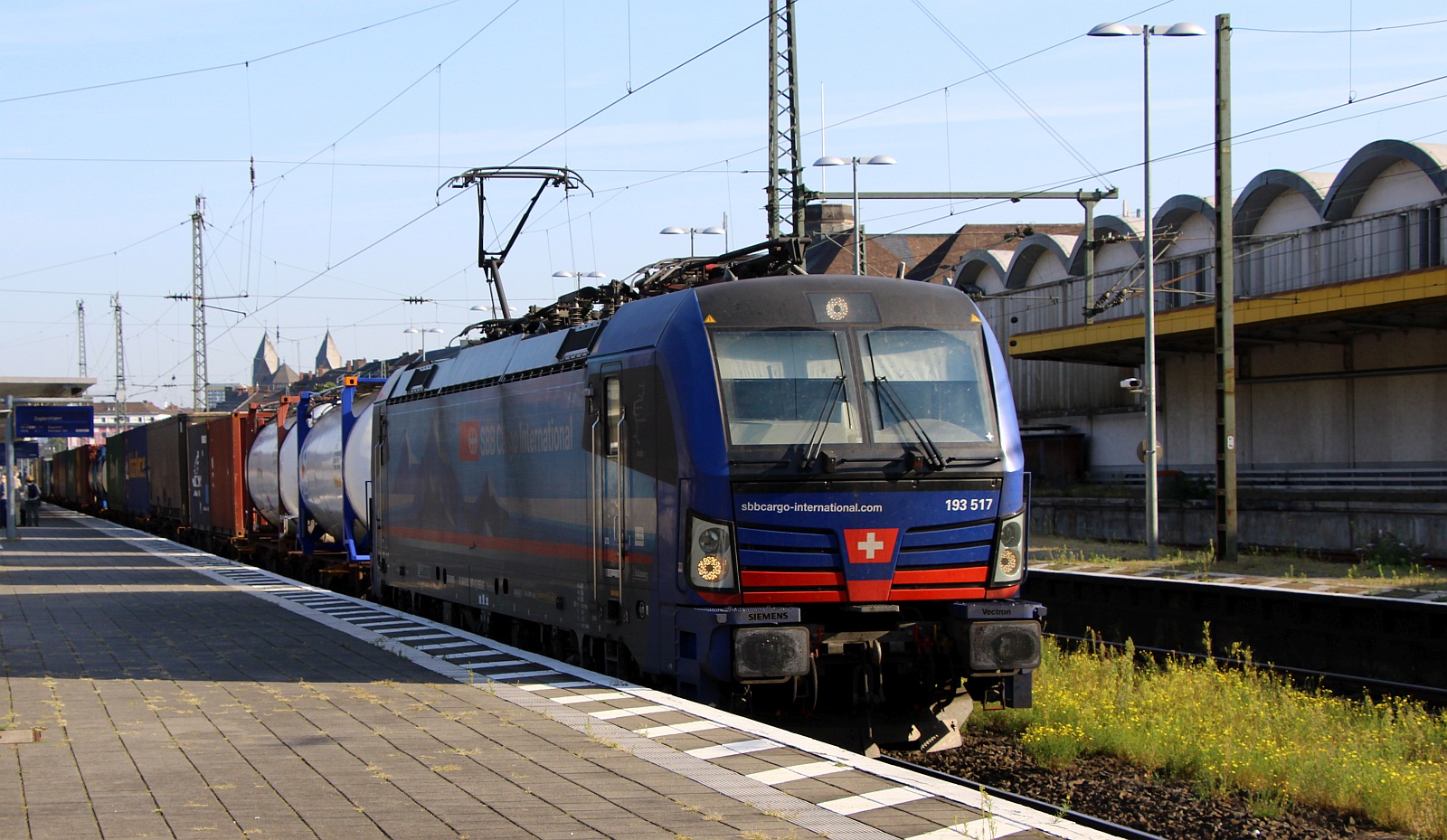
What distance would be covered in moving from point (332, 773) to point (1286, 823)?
5677 millimetres

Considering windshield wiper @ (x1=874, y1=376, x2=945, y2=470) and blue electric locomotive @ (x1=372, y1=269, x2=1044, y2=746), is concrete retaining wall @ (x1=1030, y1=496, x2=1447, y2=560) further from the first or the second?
windshield wiper @ (x1=874, y1=376, x2=945, y2=470)

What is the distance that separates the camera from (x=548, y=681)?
1116cm

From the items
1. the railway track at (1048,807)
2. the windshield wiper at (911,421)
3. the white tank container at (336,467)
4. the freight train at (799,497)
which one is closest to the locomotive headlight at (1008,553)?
the freight train at (799,497)

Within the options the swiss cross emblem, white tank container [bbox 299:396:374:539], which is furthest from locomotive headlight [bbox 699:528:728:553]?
white tank container [bbox 299:396:374:539]

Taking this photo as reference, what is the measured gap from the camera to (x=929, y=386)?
10375 mm

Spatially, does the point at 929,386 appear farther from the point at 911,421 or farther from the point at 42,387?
the point at 42,387

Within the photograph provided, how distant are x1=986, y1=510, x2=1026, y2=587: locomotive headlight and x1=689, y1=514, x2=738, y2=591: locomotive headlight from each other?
1909 millimetres

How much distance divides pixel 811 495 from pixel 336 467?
15100 millimetres

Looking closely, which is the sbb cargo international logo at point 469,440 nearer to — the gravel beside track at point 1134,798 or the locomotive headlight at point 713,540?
the locomotive headlight at point 713,540

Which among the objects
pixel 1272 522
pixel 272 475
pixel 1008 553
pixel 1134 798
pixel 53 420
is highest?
pixel 53 420

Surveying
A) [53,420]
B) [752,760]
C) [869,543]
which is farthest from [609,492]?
[53,420]

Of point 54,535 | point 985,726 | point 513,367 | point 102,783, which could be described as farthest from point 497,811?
point 54,535

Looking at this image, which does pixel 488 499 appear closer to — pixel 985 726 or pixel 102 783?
pixel 985 726

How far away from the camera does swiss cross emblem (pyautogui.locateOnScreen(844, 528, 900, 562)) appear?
9875mm
